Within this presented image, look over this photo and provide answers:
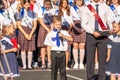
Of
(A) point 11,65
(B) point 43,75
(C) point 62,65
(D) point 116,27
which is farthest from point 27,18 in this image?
(D) point 116,27

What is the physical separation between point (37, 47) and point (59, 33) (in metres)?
3.99

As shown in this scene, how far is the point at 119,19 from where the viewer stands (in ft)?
43.2

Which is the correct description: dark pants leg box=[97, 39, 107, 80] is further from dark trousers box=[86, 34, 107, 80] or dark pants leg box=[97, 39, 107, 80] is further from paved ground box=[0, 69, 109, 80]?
paved ground box=[0, 69, 109, 80]

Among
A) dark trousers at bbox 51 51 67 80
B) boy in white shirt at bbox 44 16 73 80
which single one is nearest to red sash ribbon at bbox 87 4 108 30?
boy in white shirt at bbox 44 16 73 80

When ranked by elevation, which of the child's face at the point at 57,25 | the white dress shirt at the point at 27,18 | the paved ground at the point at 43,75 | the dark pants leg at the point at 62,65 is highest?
the child's face at the point at 57,25

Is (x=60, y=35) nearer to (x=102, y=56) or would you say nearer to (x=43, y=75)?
(x=102, y=56)

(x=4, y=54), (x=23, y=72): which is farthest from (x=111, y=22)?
(x=23, y=72)

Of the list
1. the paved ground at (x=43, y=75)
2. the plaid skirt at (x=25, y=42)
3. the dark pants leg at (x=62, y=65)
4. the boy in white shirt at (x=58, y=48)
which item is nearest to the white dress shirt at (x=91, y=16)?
the boy in white shirt at (x=58, y=48)

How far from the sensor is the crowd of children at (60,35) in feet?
36.8

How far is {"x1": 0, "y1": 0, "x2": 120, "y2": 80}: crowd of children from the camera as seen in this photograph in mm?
11227

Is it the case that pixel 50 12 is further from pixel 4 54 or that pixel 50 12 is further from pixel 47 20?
pixel 4 54

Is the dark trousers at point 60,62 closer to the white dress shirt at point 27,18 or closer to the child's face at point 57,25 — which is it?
the child's face at point 57,25

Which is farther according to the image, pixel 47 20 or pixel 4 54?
pixel 47 20

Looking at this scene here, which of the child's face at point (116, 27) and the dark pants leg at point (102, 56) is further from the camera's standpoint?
the dark pants leg at point (102, 56)
